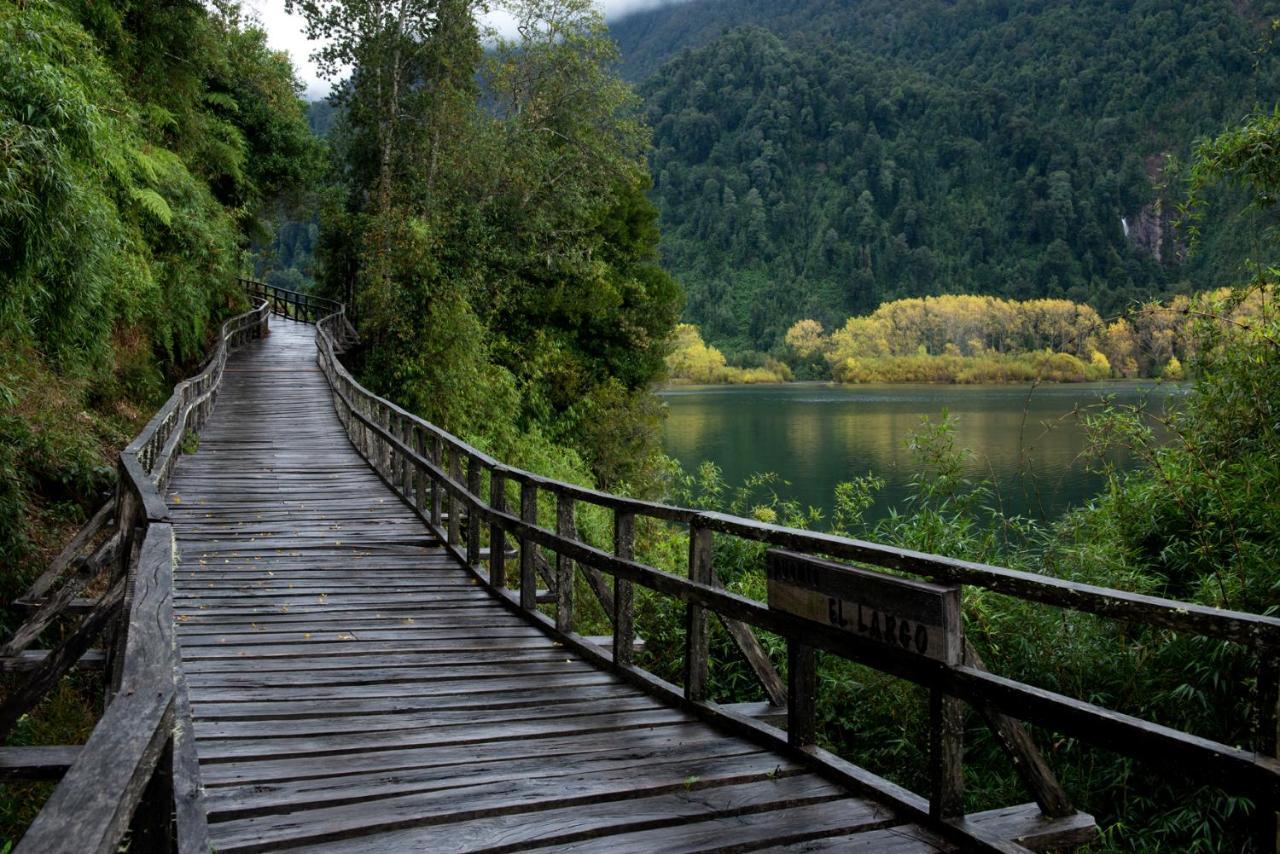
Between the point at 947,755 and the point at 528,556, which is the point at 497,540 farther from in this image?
→ the point at 947,755

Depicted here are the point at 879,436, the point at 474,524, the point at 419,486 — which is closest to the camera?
the point at 474,524

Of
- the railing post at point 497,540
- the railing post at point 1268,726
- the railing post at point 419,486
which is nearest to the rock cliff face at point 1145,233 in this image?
the railing post at point 419,486

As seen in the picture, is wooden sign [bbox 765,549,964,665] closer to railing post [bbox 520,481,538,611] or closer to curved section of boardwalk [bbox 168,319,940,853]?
curved section of boardwalk [bbox 168,319,940,853]

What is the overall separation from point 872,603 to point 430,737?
7.00ft

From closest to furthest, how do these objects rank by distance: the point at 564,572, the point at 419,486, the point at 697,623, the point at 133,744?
the point at 133,744 < the point at 697,623 < the point at 564,572 < the point at 419,486

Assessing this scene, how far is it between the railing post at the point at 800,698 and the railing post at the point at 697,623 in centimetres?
66

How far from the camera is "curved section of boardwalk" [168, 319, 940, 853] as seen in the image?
3367mm

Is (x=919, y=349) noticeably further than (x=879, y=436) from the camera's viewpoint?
Yes

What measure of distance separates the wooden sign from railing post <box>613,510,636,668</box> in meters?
1.31

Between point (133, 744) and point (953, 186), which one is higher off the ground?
point (953, 186)

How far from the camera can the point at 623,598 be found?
5.32m

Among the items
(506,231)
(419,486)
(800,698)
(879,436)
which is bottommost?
(879,436)

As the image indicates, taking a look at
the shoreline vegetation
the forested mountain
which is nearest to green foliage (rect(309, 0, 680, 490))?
the shoreline vegetation

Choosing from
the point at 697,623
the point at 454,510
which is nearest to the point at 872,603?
the point at 697,623
